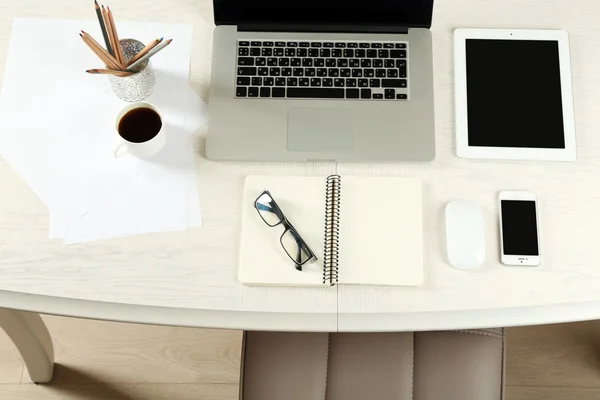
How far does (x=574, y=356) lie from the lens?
1623 mm

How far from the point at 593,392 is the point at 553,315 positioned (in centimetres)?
80

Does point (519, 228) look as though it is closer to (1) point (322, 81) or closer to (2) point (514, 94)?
(2) point (514, 94)

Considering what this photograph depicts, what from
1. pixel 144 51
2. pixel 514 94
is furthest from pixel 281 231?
pixel 514 94

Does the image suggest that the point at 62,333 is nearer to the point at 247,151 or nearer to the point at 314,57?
the point at 247,151

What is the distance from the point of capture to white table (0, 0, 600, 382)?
3.19 ft

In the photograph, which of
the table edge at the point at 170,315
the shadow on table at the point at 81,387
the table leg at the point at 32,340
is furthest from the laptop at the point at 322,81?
the shadow on table at the point at 81,387

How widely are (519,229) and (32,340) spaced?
1.07m

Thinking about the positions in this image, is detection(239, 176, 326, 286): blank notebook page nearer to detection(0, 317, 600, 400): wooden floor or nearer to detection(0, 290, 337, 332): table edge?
detection(0, 290, 337, 332): table edge

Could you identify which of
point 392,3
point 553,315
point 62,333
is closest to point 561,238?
point 553,315

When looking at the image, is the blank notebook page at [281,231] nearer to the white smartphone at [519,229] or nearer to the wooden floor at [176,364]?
the white smartphone at [519,229]

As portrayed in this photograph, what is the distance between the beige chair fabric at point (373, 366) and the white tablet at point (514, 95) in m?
0.37

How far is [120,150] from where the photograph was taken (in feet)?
3.44

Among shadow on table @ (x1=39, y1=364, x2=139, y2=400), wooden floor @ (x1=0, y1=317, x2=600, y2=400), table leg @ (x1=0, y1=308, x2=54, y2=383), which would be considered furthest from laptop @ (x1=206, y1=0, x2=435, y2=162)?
shadow on table @ (x1=39, y1=364, x2=139, y2=400)

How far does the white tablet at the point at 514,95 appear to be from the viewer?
1.04 meters
